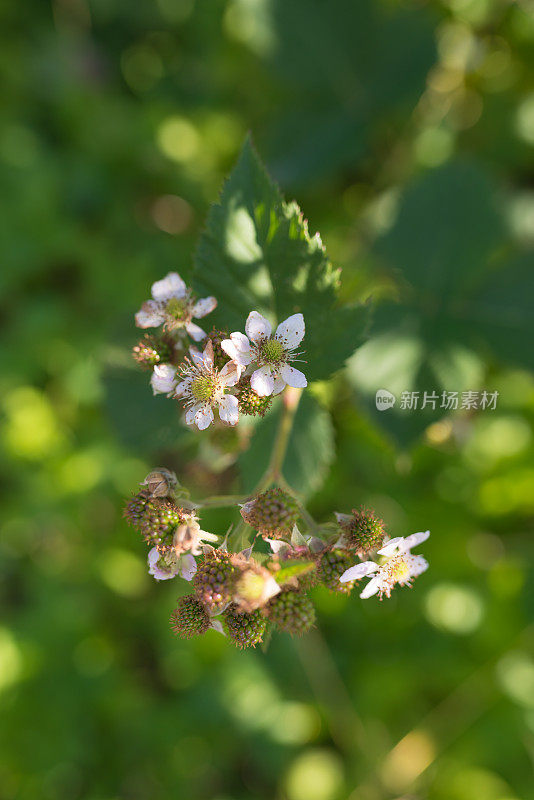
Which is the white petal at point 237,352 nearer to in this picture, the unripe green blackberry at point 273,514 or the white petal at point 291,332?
the white petal at point 291,332

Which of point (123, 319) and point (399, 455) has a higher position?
point (123, 319)

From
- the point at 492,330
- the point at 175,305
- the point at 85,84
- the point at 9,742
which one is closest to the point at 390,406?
the point at 492,330

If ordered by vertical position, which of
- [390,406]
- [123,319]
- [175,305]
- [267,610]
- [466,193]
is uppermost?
[466,193]

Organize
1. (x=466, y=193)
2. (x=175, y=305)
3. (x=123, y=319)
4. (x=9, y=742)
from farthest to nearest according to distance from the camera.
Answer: (x=9, y=742) < (x=466, y=193) < (x=123, y=319) < (x=175, y=305)

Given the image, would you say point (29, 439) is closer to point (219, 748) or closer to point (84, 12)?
point (219, 748)

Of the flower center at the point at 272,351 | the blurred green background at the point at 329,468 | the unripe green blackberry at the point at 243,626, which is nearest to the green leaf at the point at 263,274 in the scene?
the flower center at the point at 272,351

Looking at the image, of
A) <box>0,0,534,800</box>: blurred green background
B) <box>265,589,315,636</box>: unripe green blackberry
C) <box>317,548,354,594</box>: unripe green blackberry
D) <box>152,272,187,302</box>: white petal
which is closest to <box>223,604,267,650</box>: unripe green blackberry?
<box>265,589,315,636</box>: unripe green blackberry

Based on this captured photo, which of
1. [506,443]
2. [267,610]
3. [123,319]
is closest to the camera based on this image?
[267,610]

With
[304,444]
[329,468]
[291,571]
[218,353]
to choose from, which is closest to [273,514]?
[291,571]
